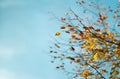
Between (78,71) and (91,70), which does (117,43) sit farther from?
(78,71)

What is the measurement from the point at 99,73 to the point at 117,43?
124 inches

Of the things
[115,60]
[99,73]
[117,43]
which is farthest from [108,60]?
[99,73]

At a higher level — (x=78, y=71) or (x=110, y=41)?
(x=78, y=71)

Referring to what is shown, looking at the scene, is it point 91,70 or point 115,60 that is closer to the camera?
point 115,60

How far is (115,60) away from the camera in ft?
25.9

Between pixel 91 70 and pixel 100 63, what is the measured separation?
0.72 m

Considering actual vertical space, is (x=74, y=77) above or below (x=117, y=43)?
above

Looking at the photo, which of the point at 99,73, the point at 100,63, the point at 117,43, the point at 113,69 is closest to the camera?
the point at 117,43

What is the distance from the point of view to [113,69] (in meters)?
7.85

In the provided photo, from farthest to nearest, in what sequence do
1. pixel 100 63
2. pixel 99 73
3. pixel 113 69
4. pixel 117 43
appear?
1. pixel 99 73
2. pixel 100 63
3. pixel 113 69
4. pixel 117 43

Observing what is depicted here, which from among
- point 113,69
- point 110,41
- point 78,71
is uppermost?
point 78,71

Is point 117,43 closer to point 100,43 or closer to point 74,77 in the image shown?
point 100,43

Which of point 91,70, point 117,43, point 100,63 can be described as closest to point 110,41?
point 117,43

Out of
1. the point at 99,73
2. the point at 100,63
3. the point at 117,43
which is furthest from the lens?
the point at 99,73
